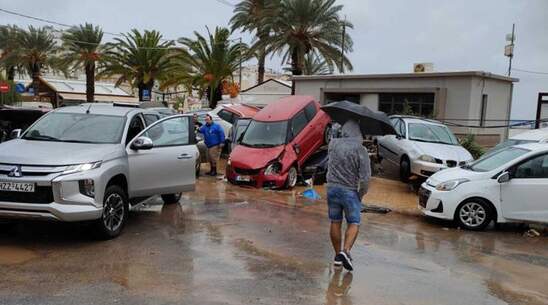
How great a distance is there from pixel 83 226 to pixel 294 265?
3.32 meters

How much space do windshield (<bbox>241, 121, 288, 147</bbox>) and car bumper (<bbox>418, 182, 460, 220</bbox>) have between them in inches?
188

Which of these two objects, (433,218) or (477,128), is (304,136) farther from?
(477,128)

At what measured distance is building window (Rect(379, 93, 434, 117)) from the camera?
20391mm

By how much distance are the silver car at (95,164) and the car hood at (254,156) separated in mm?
4029

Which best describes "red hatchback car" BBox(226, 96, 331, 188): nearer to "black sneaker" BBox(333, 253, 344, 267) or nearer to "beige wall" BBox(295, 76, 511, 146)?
"black sneaker" BBox(333, 253, 344, 267)

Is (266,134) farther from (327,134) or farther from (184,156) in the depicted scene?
(184,156)

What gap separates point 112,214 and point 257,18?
26231mm

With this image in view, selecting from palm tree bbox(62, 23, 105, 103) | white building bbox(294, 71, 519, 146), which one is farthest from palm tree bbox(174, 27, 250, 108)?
white building bbox(294, 71, 519, 146)

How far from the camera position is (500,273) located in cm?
643

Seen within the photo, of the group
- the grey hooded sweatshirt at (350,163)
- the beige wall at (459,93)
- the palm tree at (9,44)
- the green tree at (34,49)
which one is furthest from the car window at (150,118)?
the palm tree at (9,44)

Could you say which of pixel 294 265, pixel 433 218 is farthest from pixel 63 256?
pixel 433 218

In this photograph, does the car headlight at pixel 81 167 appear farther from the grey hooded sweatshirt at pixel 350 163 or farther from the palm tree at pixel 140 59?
the palm tree at pixel 140 59

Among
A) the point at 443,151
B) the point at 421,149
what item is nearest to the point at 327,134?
the point at 421,149

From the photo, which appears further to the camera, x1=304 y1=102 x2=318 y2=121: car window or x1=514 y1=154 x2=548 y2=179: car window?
x1=304 y1=102 x2=318 y2=121: car window
